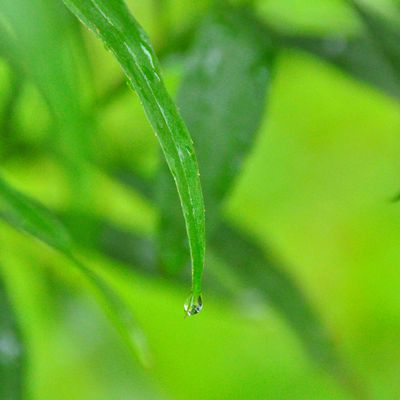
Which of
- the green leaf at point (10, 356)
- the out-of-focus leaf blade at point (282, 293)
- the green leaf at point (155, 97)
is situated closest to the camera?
the green leaf at point (155, 97)

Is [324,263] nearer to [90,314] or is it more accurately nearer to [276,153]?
[276,153]

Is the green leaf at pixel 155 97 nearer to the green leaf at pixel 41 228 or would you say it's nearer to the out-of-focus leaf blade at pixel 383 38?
the green leaf at pixel 41 228

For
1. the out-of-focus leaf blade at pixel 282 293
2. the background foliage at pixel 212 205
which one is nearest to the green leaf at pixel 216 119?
the background foliage at pixel 212 205

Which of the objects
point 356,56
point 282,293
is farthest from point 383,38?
point 282,293

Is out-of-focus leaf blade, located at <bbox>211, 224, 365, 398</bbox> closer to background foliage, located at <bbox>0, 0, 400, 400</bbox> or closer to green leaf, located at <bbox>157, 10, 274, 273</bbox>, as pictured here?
background foliage, located at <bbox>0, 0, 400, 400</bbox>

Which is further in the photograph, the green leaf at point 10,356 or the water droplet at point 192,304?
the green leaf at point 10,356

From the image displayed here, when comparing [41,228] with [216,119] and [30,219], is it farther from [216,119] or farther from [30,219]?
[216,119]

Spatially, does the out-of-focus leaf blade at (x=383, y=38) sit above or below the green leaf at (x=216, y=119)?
above

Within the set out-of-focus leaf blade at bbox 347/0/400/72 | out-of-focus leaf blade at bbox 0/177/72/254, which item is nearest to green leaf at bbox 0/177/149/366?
out-of-focus leaf blade at bbox 0/177/72/254

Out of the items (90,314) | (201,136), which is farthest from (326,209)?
(201,136)
